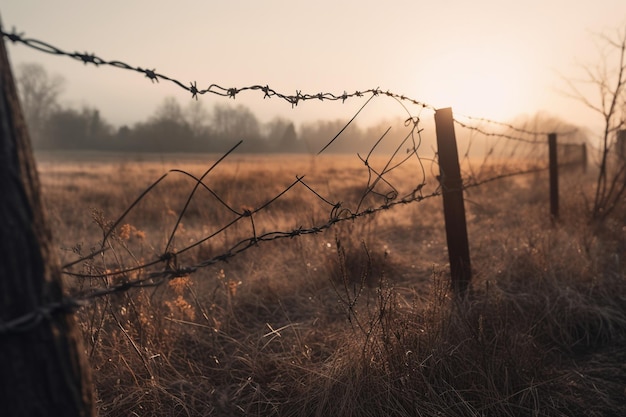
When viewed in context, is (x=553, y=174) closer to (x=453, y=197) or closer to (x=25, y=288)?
(x=453, y=197)

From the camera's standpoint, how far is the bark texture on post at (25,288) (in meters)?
0.89

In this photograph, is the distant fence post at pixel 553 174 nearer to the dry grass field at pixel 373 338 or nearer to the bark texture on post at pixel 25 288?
the dry grass field at pixel 373 338

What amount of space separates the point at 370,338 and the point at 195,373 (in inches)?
38.4

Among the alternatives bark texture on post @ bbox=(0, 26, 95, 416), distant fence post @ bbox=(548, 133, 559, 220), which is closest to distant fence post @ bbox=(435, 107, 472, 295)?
bark texture on post @ bbox=(0, 26, 95, 416)

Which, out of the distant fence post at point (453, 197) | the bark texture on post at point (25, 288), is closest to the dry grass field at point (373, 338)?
the distant fence post at point (453, 197)

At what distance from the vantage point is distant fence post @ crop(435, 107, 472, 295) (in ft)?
9.50

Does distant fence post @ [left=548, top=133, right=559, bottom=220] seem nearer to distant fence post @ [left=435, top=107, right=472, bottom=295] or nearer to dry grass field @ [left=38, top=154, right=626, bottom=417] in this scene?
dry grass field @ [left=38, top=154, right=626, bottom=417]

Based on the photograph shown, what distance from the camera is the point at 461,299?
294cm

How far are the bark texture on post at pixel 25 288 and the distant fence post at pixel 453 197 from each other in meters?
2.40

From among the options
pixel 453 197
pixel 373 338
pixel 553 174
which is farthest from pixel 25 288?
pixel 553 174

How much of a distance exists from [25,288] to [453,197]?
252 centimetres

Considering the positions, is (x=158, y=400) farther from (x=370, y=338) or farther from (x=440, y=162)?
(x=440, y=162)

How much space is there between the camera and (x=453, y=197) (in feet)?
9.73

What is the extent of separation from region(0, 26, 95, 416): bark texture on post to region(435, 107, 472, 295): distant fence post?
7.86ft
